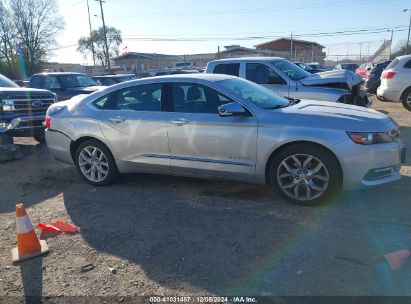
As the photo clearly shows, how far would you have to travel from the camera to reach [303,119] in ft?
14.9

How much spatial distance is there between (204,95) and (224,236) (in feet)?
6.36

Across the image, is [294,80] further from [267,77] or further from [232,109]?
[232,109]

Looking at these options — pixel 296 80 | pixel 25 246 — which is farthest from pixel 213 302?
pixel 296 80

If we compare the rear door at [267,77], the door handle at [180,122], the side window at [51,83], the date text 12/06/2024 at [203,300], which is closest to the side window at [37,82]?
the side window at [51,83]

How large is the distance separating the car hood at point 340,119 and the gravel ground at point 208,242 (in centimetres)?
93

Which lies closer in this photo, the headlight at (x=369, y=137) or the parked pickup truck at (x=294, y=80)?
the headlight at (x=369, y=137)

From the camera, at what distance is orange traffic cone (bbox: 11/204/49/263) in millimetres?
3829

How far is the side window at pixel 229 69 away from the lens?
9266 millimetres

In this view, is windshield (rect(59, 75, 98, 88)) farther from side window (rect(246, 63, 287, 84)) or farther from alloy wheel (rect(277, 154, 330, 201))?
alloy wheel (rect(277, 154, 330, 201))

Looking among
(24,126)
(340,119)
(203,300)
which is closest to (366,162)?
(340,119)

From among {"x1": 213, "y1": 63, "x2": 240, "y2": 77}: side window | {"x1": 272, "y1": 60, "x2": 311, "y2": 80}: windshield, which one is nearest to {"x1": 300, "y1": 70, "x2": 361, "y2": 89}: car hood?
{"x1": 272, "y1": 60, "x2": 311, "y2": 80}: windshield

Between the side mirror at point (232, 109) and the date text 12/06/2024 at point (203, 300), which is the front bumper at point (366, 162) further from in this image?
the date text 12/06/2024 at point (203, 300)

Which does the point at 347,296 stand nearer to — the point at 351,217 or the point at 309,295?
the point at 309,295

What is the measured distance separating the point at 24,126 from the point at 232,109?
5750 millimetres
